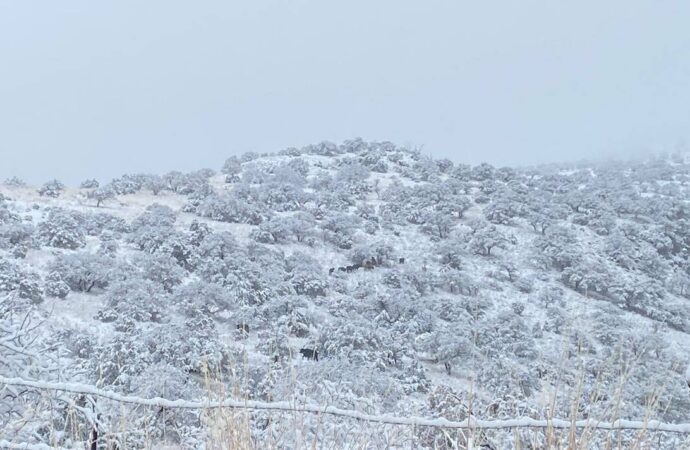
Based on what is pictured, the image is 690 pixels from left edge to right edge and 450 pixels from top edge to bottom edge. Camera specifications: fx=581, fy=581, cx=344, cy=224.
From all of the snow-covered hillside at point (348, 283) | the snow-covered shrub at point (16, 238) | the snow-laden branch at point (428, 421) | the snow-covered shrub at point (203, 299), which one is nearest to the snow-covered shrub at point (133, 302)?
the snow-covered hillside at point (348, 283)

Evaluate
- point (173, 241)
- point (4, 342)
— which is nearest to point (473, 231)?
point (173, 241)

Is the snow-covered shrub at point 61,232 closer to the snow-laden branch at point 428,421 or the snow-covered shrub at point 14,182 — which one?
the snow-covered shrub at point 14,182

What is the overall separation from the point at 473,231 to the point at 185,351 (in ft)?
57.7

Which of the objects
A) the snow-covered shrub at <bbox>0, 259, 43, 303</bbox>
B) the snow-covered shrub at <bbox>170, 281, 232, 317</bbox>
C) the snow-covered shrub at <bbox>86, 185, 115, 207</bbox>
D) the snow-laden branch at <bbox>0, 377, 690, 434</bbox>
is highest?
the snow-laden branch at <bbox>0, 377, 690, 434</bbox>

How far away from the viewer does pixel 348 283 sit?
2238 cm

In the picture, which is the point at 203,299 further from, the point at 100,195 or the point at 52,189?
the point at 52,189

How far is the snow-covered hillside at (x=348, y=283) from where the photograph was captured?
10.5m

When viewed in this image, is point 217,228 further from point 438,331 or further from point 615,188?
point 615,188

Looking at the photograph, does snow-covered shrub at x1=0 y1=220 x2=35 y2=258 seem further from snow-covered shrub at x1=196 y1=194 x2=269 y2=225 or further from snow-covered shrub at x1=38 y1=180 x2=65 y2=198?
snow-covered shrub at x1=196 y1=194 x2=269 y2=225

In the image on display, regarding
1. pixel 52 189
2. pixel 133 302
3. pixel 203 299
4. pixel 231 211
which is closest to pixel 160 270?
pixel 203 299

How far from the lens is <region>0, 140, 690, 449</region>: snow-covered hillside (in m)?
10.5

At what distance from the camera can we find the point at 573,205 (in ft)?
107

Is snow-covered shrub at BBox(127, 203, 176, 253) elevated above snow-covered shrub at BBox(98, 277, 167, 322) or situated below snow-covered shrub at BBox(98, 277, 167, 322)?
above

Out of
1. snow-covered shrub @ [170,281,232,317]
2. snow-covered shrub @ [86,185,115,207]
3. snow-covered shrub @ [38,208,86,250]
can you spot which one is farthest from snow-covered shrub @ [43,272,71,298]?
snow-covered shrub @ [86,185,115,207]
